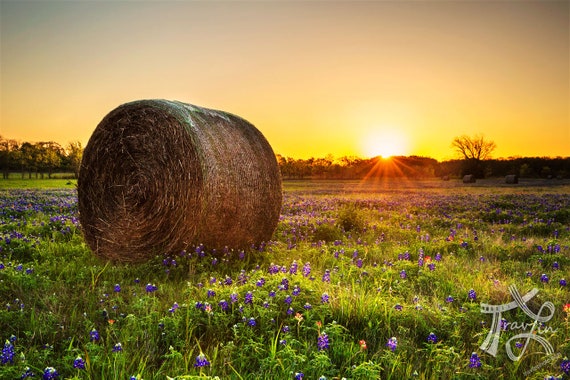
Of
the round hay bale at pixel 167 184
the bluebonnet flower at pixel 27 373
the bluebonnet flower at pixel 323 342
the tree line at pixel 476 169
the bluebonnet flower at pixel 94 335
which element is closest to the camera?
the bluebonnet flower at pixel 27 373

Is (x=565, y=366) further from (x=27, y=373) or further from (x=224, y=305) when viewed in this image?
(x=27, y=373)

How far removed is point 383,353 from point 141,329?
7.47 feet

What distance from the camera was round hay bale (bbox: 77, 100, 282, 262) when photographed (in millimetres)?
7098

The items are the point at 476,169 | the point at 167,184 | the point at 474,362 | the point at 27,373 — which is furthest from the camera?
the point at 476,169

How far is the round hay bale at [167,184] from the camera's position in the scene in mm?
7098

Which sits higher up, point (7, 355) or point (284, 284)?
point (284, 284)

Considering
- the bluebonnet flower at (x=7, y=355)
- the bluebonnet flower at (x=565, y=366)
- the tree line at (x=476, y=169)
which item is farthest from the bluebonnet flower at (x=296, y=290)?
the tree line at (x=476, y=169)

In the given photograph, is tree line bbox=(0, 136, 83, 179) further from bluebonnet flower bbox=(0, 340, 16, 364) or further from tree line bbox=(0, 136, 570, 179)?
bluebonnet flower bbox=(0, 340, 16, 364)

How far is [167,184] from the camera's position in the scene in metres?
7.25

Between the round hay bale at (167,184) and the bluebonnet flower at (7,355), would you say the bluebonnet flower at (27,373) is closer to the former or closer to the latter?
the bluebonnet flower at (7,355)

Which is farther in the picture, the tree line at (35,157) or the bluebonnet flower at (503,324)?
the tree line at (35,157)

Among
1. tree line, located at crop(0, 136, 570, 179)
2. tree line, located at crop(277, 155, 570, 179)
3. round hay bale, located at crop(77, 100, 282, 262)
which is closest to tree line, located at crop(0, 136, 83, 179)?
tree line, located at crop(0, 136, 570, 179)

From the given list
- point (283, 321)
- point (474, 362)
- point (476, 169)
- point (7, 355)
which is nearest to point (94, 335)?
point (7, 355)

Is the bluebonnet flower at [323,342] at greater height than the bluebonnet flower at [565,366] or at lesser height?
greater
